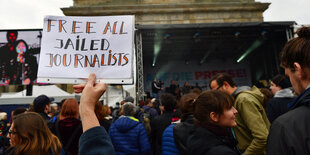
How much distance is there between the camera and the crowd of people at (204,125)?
3.14 feet


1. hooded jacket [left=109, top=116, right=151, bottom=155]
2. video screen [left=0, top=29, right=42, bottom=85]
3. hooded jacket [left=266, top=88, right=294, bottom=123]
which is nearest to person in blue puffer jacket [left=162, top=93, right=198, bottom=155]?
hooded jacket [left=109, top=116, right=151, bottom=155]

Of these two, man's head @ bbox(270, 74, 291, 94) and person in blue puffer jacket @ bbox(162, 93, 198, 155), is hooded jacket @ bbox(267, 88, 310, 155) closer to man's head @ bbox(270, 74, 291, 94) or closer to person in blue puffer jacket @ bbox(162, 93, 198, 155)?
person in blue puffer jacket @ bbox(162, 93, 198, 155)

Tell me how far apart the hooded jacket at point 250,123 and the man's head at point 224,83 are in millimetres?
176

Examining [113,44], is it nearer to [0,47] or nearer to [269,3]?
[0,47]

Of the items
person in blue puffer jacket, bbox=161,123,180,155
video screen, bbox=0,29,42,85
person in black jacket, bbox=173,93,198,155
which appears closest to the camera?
person in black jacket, bbox=173,93,198,155

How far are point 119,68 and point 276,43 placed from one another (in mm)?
15179

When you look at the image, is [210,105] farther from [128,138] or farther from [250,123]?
[128,138]

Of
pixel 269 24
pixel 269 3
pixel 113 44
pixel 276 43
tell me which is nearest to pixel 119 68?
pixel 113 44

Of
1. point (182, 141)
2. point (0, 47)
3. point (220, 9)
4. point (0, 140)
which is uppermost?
point (220, 9)

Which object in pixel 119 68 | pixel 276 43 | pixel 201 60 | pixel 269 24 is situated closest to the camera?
pixel 119 68

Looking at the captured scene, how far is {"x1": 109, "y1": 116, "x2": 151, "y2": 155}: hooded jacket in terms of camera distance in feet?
9.68

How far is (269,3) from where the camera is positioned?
1797 cm

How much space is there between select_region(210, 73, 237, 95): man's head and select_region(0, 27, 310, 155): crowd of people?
12 millimetres

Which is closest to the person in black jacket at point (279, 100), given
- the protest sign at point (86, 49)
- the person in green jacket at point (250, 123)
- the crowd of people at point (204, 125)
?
the crowd of people at point (204, 125)
